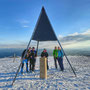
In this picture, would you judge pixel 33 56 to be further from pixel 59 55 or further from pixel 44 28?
pixel 44 28

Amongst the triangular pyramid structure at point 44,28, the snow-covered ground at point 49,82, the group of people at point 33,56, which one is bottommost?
the snow-covered ground at point 49,82

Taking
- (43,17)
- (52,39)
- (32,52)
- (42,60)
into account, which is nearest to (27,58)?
(32,52)

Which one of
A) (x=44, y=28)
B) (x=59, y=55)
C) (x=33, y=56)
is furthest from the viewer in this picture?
(x=59, y=55)

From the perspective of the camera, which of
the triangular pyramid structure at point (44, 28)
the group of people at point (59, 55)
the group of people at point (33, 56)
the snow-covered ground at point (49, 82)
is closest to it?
the snow-covered ground at point (49, 82)

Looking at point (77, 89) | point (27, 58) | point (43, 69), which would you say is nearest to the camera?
point (77, 89)

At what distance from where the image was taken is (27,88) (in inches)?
160

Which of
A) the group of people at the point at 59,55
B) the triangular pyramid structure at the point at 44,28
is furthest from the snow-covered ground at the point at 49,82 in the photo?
the triangular pyramid structure at the point at 44,28

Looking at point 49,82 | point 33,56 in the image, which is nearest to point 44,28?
point 33,56

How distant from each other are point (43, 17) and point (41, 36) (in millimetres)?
1404

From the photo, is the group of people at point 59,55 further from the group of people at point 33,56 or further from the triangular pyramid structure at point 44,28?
the triangular pyramid structure at point 44,28

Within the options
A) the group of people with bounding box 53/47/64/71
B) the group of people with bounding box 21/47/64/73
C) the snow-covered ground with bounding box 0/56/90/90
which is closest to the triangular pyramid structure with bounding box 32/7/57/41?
the group of people with bounding box 21/47/64/73

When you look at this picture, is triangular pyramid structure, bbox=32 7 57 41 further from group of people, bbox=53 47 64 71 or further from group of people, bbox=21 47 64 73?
group of people, bbox=53 47 64 71

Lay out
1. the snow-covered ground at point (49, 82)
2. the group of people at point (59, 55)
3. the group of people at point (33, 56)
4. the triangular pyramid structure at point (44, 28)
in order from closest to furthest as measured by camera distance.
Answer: the snow-covered ground at point (49, 82) → the triangular pyramid structure at point (44, 28) → the group of people at point (33, 56) → the group of people at point (59, 55)

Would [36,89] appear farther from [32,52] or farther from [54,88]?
[32,52]
